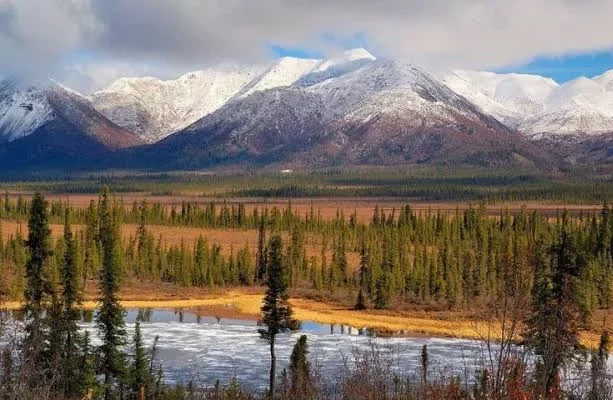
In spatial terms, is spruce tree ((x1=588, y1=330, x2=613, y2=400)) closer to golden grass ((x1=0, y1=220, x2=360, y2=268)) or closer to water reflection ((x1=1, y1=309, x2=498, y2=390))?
water reflection ((x1=1, y1=309, x2=498, y2=390))

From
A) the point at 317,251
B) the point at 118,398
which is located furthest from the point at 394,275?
the point at 118,398

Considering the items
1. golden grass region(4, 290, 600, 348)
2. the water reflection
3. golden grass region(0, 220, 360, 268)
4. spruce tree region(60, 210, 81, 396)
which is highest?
spruce tree region(60, 210, 81, 396)

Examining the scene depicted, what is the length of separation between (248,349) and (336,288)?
154ft

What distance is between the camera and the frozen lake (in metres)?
60.9

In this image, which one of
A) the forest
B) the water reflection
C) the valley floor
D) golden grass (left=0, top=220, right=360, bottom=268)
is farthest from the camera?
golden grass (left=0, top=220, right=360, bottom=268)

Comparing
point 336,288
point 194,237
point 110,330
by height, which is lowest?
point 336,288

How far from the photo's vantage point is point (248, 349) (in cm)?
7325

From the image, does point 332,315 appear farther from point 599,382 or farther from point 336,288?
Answer: point 599,382

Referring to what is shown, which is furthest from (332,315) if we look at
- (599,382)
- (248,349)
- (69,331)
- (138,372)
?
(599,382)

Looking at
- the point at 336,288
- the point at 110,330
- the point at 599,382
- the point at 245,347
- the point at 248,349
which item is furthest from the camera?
the point at 336,288

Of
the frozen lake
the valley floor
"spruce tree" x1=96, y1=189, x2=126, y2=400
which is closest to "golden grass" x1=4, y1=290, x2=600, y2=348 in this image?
the valley floor

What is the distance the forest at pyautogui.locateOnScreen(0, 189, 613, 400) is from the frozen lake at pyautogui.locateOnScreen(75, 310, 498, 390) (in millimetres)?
2868

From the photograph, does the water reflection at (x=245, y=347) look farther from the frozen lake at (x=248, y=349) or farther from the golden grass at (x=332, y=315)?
the golden grass at (x=332, y=315)

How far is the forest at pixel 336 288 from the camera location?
74.1 ft
